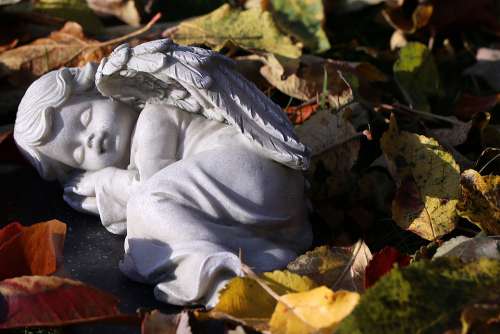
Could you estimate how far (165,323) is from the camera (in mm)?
1975

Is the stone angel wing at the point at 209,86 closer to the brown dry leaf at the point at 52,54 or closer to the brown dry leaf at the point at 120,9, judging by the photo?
the brown dry leaf at the point at 52,54

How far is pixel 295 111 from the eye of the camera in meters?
3.14

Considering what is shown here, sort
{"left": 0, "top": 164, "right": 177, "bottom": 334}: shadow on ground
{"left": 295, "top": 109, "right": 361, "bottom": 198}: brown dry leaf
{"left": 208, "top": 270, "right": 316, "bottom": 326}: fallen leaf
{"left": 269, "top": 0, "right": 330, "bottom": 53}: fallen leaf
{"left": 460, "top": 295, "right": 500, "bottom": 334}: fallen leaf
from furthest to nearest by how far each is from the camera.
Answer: {"left": 269, "top": 0, "right": 330, "bottom": 53}: fallen leaf < {"left": 295, "top": 109, "right": 361, "bottom": 198}: brown dry leaf < {"left": 0, "top": 164, "right": 177, "bottom": 334}: shadow on ground < {"left": 208, "top": 270, "right": 316, "bottom": 326}: fallen leaf < {"left": 460, "top": 295, "right": 500, "bottom": 334}: fallen leaf

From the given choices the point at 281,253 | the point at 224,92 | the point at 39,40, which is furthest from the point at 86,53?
the point at 281,253

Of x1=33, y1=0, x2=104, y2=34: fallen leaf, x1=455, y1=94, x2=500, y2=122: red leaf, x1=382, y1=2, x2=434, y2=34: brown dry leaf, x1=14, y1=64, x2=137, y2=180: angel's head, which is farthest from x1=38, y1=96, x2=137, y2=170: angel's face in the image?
x1=382, y1=2, x2=434, y2=34: brown dry leaf

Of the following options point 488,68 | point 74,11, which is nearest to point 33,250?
point 74,11

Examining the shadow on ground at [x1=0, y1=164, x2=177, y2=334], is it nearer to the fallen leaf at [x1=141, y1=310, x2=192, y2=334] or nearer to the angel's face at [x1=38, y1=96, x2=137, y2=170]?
the fallen leaf at [x1=141, y1=310, x2=192, y2=334]

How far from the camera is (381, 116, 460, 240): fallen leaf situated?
2.40 m

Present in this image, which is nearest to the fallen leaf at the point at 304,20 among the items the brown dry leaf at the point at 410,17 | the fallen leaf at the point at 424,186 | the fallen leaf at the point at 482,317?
the brown dry leaf at the point at 410,17

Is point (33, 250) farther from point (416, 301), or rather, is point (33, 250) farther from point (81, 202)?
point (416, 301)

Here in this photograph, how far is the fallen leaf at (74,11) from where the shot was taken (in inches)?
148

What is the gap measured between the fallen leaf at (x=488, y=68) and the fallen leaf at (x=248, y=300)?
6.83ft

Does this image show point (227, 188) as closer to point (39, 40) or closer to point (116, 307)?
point (116, 307)

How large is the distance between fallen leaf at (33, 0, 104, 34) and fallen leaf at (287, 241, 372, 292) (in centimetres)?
201
